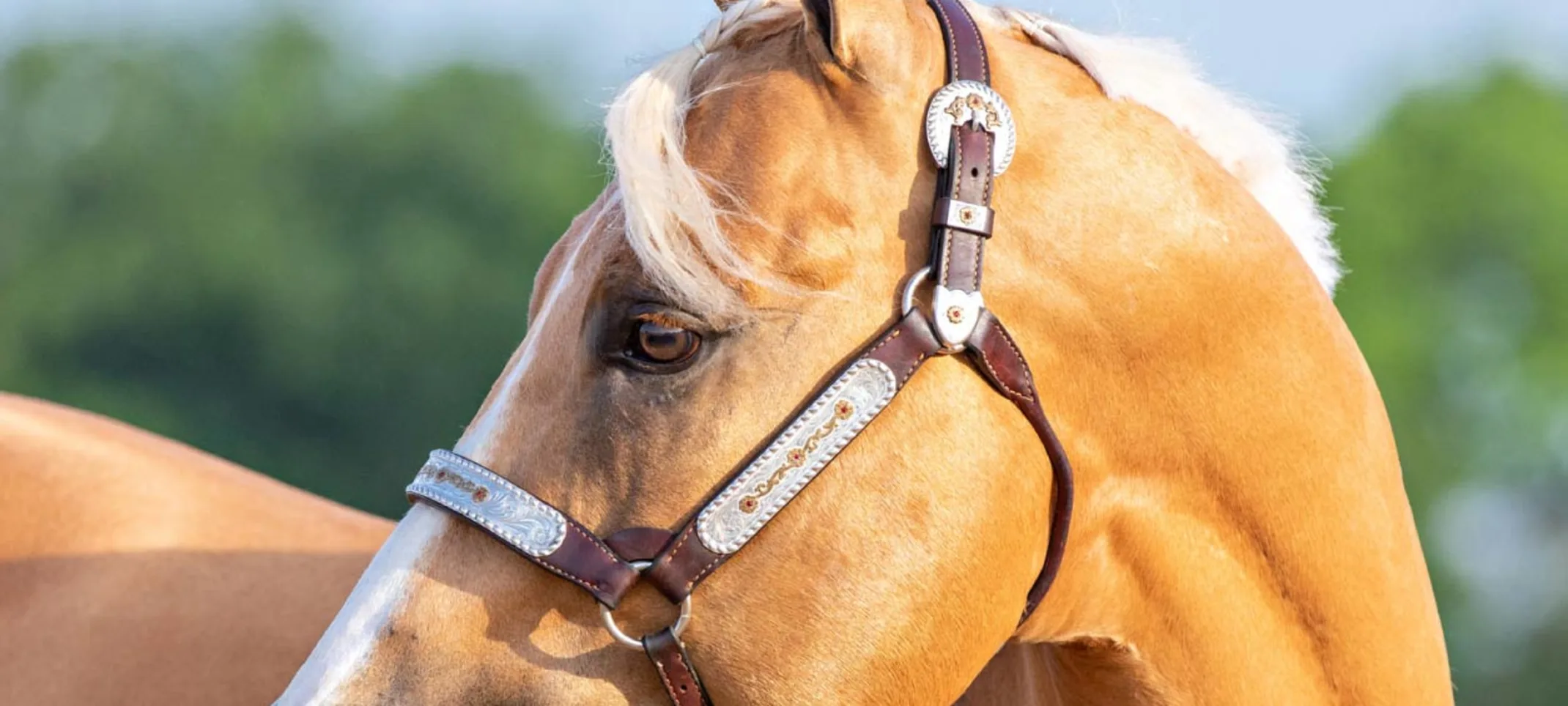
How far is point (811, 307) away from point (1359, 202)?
22.7m

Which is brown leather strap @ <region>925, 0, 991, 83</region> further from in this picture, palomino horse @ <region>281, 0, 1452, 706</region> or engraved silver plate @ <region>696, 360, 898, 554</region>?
engraved silver plate @ <region>696, 360, 898, 554</region>

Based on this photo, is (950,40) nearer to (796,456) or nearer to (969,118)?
(969,118)

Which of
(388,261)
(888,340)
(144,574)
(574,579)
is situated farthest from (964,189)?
(388,261)

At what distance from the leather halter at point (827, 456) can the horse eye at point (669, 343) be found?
0.17 m

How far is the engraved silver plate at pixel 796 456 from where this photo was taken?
2.11 metres

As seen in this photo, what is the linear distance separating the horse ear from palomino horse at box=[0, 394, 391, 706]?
6.19 feet

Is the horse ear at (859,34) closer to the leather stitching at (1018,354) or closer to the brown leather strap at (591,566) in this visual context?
the leather stitching at (1018,354)

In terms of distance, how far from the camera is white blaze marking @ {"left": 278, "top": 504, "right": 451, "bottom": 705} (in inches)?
82.8

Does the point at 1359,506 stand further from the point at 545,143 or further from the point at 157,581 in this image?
the point at 545,143

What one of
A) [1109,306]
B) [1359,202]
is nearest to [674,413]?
[1109,306]

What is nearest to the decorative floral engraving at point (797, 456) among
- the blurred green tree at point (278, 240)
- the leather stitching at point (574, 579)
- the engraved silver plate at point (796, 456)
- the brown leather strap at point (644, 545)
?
the engraved silver plate at point (796, 456)

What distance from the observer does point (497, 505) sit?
2.14 meters

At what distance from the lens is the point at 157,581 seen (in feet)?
11.2

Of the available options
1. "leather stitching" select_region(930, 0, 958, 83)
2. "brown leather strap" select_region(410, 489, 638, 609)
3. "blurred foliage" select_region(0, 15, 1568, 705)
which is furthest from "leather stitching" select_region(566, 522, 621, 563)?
"blurred foliage" select_region(0, 15, 1568, 705)
